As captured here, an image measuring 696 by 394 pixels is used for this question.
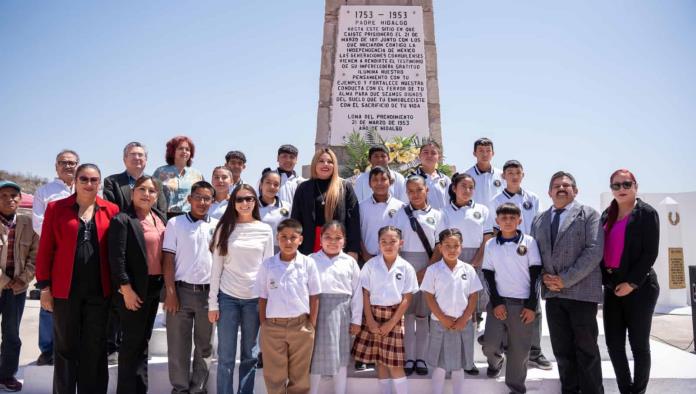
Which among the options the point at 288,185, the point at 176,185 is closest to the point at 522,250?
the point at 288,185

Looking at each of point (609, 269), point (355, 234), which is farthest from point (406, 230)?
point (609, 269)

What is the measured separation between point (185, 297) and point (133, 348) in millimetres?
469

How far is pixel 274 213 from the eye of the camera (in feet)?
13.8

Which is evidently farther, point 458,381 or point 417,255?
point 417,255

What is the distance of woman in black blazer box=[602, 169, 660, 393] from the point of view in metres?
3.61

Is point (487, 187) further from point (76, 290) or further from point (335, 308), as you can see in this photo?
point (76, 290)

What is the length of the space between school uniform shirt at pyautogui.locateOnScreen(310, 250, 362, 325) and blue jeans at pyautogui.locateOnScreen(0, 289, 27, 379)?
103 inches

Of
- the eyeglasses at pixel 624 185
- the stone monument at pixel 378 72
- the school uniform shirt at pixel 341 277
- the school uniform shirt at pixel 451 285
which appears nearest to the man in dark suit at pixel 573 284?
the eyeglasses at pixel 624 185

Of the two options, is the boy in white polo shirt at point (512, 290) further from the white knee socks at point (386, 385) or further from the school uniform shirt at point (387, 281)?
the white knee socks at point (386, 385)

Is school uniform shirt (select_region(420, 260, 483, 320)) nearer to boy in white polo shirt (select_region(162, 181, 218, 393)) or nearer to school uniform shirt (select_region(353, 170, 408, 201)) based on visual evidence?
school uniform shirt (select_region(353, 170, 408, 201))

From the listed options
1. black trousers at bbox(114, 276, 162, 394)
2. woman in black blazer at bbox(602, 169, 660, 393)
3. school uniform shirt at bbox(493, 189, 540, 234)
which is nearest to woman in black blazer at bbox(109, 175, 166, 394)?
black trousers at bbox(114, 276, 162, 394)

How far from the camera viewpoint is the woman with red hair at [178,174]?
4441 mm

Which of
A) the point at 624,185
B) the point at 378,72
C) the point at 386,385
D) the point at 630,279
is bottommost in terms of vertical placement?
the point at 386,385

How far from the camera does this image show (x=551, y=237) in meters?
3.79
